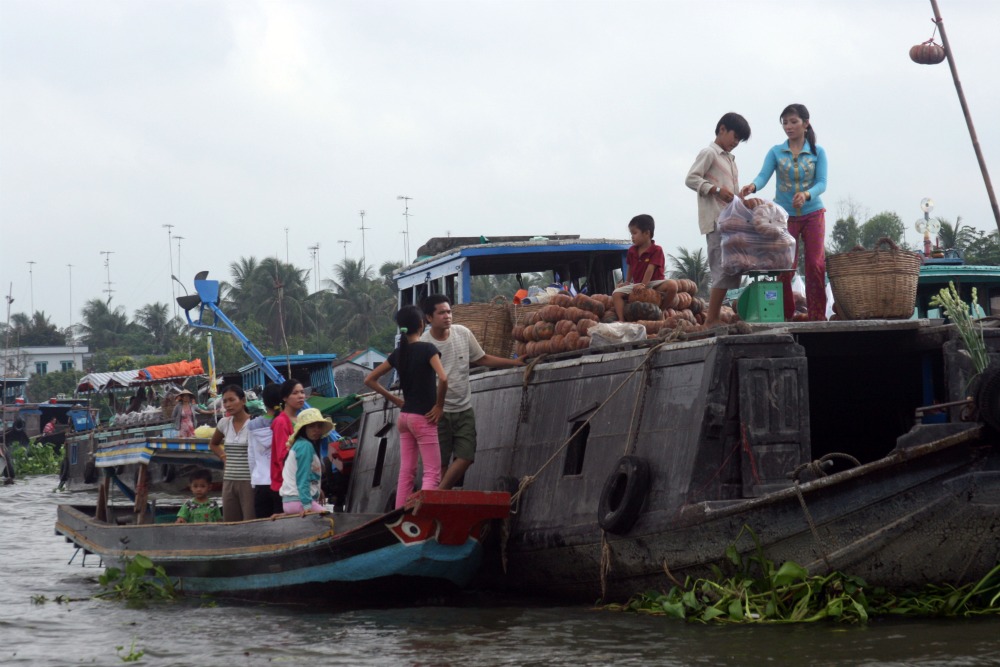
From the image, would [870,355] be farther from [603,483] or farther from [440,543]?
[440,543]

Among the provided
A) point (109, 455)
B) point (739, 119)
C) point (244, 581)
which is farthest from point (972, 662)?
point (109, 455)

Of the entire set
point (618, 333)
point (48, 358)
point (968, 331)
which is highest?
point (48, 358)

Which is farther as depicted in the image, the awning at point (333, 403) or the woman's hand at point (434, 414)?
the awning at point (333, 403)

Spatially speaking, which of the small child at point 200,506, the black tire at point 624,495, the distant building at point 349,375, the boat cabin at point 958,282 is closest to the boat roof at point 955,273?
the boat cabin at point 958,282

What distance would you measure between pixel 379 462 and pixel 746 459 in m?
5.02

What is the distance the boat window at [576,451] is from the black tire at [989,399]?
9.01 feet

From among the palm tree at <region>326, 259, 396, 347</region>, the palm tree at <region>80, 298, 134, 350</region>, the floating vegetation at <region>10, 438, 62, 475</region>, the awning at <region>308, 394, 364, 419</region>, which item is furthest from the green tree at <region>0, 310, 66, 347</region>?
the awning at <region>308, 394, 364, 419</region>

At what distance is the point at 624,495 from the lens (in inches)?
292

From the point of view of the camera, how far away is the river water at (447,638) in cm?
621

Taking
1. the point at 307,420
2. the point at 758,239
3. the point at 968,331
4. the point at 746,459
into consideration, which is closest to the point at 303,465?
the point at 307,420

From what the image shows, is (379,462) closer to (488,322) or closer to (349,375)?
(488,322)

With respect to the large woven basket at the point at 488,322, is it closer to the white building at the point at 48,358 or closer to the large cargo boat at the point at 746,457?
the large cargo boat at the point at 746,457

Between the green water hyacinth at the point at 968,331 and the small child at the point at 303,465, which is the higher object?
the green water hyacinth at the point at 968,331

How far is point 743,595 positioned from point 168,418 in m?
20.3
